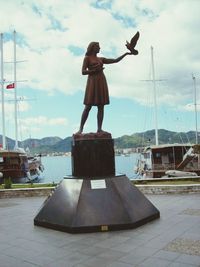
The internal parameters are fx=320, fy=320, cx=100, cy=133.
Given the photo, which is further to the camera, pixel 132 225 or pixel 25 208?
pixel 25 208

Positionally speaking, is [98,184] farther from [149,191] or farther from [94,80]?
[149,191]

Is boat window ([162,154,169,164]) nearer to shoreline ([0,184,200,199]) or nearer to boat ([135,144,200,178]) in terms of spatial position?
boat ([135,144,200,178])

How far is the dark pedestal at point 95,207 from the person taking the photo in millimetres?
6828

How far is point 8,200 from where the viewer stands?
12375 mm

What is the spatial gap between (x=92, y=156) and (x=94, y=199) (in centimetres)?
122

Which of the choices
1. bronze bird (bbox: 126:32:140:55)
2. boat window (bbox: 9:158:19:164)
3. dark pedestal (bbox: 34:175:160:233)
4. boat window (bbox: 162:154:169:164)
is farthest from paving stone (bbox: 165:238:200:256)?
boat window (bbox: 9:158:19:164)

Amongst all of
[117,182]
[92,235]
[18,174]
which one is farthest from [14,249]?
[18,174]

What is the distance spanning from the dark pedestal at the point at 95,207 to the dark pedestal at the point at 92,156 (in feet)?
1.17

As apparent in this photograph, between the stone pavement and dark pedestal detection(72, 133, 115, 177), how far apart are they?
5.69ft

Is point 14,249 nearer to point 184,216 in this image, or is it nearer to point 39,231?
point 39,231

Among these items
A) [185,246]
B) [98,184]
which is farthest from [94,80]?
[185,246]

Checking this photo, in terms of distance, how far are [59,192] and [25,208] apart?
296 centimetres

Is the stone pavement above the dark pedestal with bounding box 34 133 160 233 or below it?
below

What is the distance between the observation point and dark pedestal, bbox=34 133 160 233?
687 centimetres
